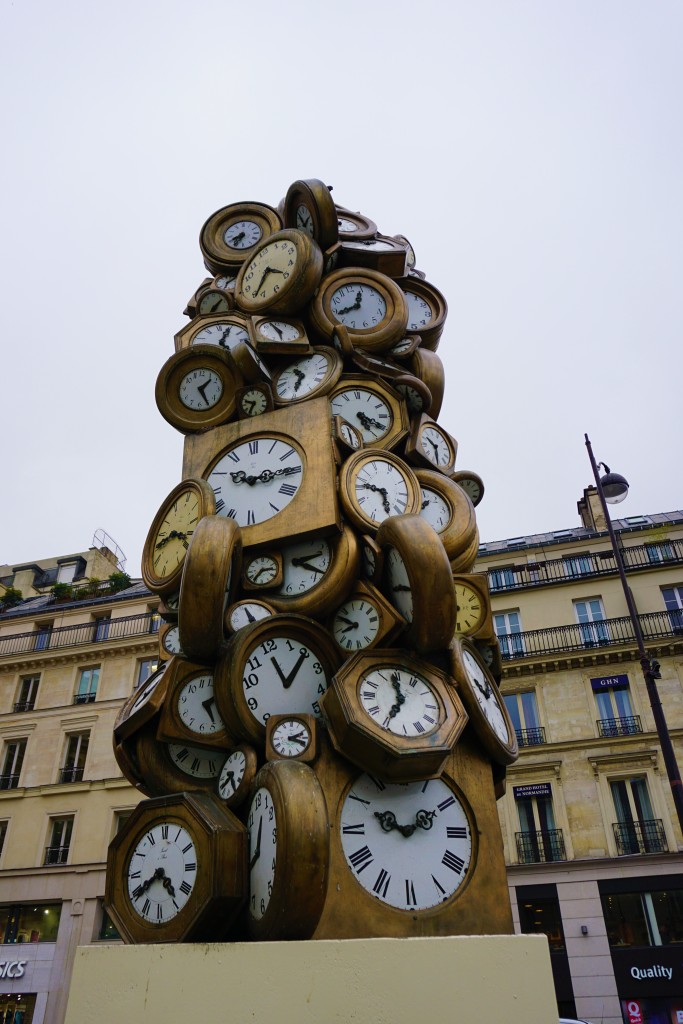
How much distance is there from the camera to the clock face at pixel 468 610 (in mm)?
6844

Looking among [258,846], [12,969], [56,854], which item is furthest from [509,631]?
[258,846]

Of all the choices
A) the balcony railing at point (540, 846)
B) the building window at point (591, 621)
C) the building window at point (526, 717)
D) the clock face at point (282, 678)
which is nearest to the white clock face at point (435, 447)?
the clock face at point (282, 678)

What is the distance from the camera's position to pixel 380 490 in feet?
21.7

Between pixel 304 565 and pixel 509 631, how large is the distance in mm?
22166

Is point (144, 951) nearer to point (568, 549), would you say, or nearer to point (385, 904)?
point (385, 904)

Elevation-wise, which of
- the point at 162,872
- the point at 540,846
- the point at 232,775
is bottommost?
the point at 162,872

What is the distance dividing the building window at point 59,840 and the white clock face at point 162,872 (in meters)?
24.0

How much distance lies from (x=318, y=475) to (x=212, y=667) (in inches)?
69.5

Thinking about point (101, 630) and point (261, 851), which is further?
point (101, 630)

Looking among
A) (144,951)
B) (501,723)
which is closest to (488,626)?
(501,723)

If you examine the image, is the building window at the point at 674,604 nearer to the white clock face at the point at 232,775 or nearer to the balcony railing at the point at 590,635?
the balcony railing at the point at 590,635

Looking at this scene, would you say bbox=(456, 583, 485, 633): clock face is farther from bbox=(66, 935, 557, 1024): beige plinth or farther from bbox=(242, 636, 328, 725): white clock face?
bbox=(66, 935, 557, 1024): beige plinth

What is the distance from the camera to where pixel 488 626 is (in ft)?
22.6

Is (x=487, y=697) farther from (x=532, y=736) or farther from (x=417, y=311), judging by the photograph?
(x=532, y=736)
